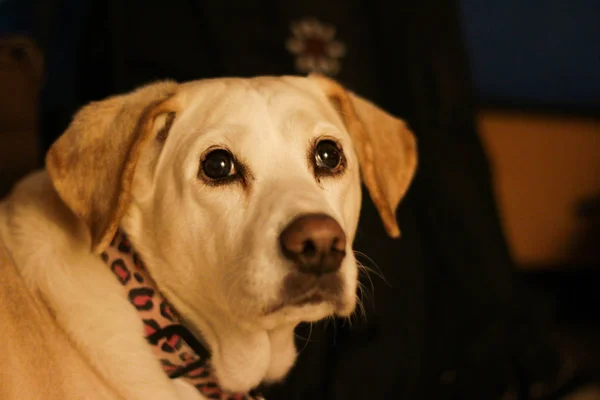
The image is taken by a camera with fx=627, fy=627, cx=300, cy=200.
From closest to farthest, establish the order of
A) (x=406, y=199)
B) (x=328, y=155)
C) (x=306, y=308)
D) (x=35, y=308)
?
1. (x=306, y=308)
2. (x=35, y=308)
3. (x=328, y=155)
4. (x=406, y=199)

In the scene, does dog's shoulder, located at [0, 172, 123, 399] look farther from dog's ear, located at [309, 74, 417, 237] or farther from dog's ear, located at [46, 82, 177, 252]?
dog's ear, located at [309, 74, 417, 237]

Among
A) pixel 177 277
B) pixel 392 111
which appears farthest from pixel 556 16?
pixel 177 277

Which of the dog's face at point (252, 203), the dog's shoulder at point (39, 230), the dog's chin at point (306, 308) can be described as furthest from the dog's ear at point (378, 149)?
the dog's shoulder at point (39, 230)

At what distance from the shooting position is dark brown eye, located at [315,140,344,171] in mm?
1665

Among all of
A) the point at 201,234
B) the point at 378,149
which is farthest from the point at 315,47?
the point at 201,234

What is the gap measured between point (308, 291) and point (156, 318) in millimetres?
477

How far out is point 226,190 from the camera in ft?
5.04

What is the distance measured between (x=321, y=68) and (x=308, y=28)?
7.2 inches

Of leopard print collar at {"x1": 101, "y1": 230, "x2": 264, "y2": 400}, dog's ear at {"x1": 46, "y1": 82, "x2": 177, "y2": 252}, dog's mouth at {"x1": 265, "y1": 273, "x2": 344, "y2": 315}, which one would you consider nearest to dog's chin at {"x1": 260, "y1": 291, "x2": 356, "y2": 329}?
dog's mouth at {"x1": 265, "y1": 273, "x2": 344, "y2": 315}

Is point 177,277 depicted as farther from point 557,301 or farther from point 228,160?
point 557,301

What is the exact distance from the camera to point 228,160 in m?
1.56

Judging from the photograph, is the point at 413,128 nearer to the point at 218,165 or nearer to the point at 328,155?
the point at 328,155

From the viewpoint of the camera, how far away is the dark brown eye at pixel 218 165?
156 centimetres

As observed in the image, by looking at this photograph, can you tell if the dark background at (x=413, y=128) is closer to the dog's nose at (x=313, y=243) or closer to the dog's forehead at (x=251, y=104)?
the dog's forehead at (x=251, y=104)
